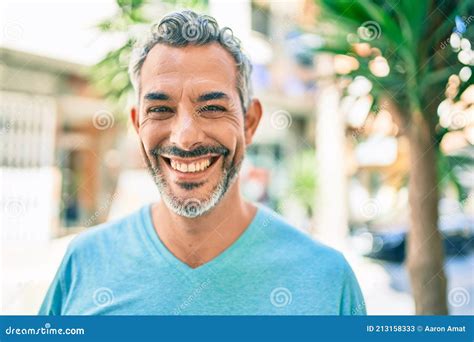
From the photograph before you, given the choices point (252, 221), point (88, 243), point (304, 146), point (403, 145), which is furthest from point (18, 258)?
point (403, 145)

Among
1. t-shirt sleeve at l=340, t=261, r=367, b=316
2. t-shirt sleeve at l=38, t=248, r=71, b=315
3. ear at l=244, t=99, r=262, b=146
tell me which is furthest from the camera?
ear at l=244, t=99, r=262, b=146

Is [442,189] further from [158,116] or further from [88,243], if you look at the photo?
[88,243]

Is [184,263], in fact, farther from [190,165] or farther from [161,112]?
[161,112]

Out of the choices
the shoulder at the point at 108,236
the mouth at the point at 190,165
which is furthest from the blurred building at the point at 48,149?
the mouth at the point at 190,165

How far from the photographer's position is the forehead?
76.8 inches

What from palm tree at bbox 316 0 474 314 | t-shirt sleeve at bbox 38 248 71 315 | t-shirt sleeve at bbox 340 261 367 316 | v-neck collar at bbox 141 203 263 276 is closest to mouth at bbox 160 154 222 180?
v-neck collar at bbox 141 203 263 276

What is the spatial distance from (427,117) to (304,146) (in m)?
1.10

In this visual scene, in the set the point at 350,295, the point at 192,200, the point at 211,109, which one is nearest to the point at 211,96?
the point at 211,109

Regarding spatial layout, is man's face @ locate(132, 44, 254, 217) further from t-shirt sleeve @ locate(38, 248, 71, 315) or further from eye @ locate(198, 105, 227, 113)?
t-shirt sleeve @ locate(38, 248, 71, 315)

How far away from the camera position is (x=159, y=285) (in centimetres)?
192

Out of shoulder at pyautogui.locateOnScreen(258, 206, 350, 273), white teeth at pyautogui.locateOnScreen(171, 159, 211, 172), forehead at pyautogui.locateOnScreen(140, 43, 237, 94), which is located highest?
forehead at pyautogui.locateOnScreen(140, 43, 237, 94)

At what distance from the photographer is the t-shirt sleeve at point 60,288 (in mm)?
2000

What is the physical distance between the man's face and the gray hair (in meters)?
0.03

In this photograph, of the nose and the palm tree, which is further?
the palm tree
